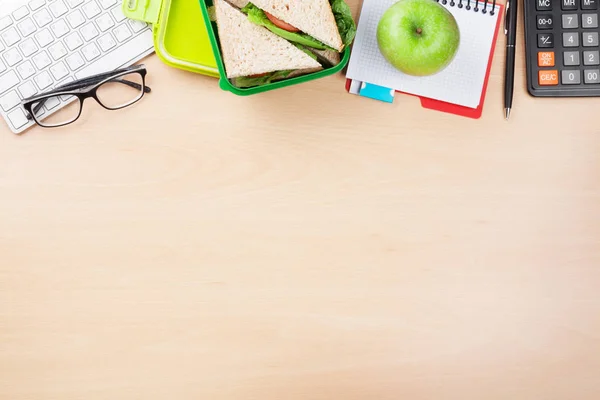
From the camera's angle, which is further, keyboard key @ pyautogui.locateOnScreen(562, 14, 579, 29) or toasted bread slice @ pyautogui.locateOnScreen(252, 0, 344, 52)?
keyboard key @ pyautogui.locateOnScreen(562, 14, 579, 29)

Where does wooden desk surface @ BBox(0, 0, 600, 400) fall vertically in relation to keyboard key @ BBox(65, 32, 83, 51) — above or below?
below

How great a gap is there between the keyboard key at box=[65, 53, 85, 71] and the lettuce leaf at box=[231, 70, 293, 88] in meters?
0.22

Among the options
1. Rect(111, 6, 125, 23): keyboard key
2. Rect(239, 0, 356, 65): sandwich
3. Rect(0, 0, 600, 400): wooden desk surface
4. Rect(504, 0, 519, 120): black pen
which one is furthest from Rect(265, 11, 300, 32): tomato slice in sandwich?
Rect(504, 0, 519, 120): black pen

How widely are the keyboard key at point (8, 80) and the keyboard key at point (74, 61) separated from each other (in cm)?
7

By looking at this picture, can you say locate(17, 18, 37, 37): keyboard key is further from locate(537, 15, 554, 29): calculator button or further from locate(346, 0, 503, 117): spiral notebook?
locate(537, 15, 554, 29): calculator button

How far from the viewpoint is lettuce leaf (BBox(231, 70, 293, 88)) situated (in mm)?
772

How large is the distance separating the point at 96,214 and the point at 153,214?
3.1 inches

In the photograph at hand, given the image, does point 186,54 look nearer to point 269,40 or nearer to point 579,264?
point 269,40

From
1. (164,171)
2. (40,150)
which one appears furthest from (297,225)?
(40,150)

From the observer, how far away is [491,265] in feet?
2.86

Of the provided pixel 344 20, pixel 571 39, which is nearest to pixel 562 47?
pixel 571 39

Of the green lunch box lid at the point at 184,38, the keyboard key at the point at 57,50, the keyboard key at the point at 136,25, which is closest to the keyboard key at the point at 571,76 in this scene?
the green lunch box lid at the point at 184,38

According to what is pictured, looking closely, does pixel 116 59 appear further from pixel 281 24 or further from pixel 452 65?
pixel 452 65

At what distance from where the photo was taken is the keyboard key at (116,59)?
0.81m
